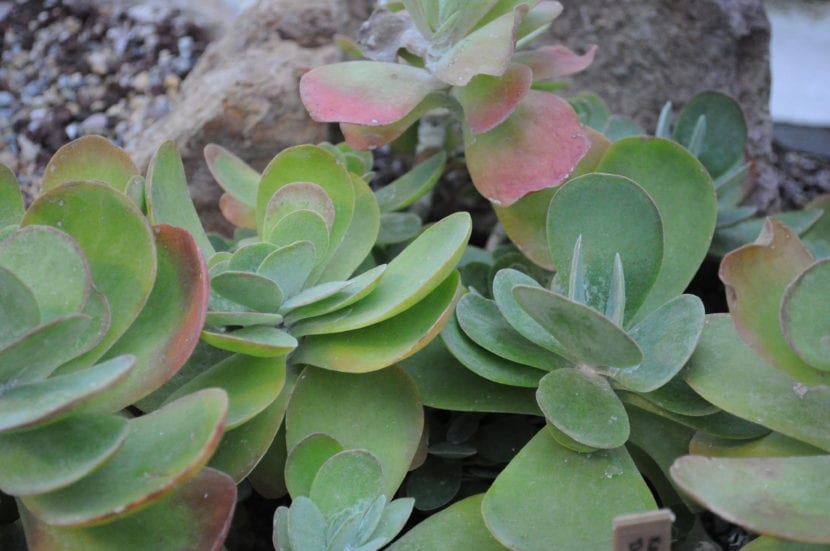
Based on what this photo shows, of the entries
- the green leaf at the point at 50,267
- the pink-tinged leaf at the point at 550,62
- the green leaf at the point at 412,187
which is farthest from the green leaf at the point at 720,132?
the green leaf at the point at 50,267

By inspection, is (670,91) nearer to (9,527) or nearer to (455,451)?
(455,451)

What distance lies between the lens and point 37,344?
1.67 ft

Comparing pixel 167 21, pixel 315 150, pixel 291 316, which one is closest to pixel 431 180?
pixel 315 150

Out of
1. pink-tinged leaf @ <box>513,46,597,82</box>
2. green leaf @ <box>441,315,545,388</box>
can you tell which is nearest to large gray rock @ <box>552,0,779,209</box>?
pink-tinged leaf @ <box>513,46,597,82</box>

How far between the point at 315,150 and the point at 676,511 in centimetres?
46

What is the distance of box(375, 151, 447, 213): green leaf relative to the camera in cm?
88

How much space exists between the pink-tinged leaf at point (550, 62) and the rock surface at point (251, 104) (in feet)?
1.04

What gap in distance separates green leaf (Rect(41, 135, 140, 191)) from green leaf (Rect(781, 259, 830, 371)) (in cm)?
52

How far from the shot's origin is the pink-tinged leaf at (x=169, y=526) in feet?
1.77

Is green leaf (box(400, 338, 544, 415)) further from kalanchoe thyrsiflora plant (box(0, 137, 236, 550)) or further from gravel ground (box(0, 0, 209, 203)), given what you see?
gravel ground (box(0, 0, 209, 203))

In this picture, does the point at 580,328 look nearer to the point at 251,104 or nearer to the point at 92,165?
the point at 92,165

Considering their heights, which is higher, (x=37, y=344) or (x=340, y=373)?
(x=37, y=344)

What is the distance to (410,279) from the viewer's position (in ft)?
2.15

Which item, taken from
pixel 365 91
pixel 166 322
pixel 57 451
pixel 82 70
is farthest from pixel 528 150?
pixel 82 70
